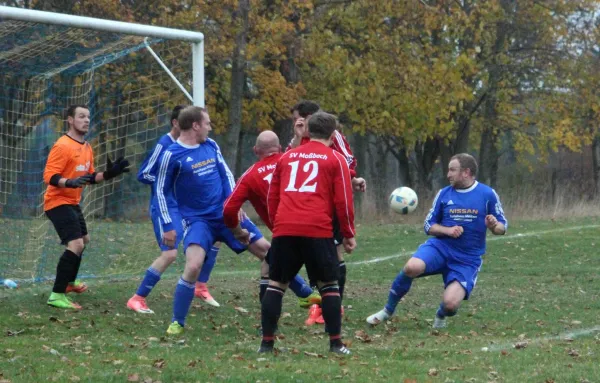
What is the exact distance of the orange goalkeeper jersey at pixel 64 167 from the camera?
9.91 m

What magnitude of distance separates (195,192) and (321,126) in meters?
2.06

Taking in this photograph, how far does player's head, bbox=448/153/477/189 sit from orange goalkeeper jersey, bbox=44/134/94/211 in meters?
3.64

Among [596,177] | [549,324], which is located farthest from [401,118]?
[549,324]

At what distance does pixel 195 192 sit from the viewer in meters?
9.02

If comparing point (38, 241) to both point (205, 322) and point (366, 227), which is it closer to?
point (205, 322)

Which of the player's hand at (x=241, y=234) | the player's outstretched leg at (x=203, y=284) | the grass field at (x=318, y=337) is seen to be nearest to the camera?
the grass field at (x=318, y=337)

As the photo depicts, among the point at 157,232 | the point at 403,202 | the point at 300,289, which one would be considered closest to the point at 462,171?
the point at 300,289

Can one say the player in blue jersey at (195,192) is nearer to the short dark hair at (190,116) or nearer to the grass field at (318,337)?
the short dark hair at (190,116)

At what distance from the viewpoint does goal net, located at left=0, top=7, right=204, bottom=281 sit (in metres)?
11.7

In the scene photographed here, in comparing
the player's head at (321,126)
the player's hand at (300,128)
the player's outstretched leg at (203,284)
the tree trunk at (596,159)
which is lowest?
the tree trunk at (596,159)

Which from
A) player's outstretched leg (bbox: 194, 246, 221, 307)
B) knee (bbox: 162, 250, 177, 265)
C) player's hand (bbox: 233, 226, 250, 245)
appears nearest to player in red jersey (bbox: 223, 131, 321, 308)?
player's hand (bbox: 233, 226, 250, 245)

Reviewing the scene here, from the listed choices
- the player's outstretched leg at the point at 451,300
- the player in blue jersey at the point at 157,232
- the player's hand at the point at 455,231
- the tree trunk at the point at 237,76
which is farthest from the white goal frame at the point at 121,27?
the tree trunk at the point at 237,76

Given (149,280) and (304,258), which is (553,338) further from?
(149,280)

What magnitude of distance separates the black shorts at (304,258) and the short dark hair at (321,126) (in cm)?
75
